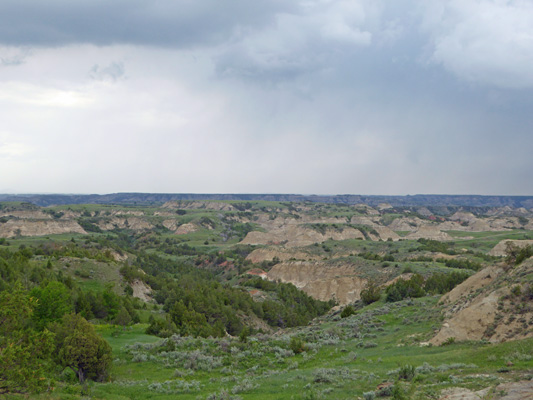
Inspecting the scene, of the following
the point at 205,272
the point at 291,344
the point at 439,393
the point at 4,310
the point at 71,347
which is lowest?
the point at 205,272

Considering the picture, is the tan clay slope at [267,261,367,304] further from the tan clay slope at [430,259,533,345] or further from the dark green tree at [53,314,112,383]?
the dark green tree at [53,314,112,383]

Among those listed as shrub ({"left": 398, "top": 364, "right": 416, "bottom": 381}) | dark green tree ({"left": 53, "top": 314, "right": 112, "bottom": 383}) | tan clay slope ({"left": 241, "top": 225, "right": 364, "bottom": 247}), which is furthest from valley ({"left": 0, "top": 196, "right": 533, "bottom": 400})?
tan clay slope ({"left": 241, "top": 225, "right": 364, "bottom": 247})

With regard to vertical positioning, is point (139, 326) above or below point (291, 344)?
below

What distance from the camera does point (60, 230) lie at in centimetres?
14800

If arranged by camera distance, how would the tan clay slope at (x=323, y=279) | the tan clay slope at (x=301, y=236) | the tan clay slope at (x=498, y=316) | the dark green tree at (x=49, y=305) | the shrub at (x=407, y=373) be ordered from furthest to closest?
the tan clay slope at (x=301, y=236)
the tan clay slope at (x=323, y=279)
the dark green tree at (x=49, y=305)
the tan clay slope at (x=498, y=316)
the shrub at (x=407, y=373)

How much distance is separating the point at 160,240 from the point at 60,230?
125ft

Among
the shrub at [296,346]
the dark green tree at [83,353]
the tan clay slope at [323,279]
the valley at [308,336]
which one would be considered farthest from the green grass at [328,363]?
the tan clay slope at [323,279]

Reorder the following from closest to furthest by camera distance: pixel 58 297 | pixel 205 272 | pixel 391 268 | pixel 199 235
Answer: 1. pixel 58 297
2. pixel 391 268
3. pixel 205 272
4. pixel 199 235

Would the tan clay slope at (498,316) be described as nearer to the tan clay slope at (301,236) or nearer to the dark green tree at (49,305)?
the dark green tree at (49,305)

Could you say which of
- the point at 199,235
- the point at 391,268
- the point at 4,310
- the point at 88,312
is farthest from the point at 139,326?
the point at 199,235

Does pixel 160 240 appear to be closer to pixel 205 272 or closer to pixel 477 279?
pixel 205 272

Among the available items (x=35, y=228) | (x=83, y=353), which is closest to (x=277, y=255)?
(x=35, y=228)

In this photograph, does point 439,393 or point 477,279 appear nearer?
point 439,393

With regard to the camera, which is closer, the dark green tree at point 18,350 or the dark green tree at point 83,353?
the dark green tree at point 18,350
